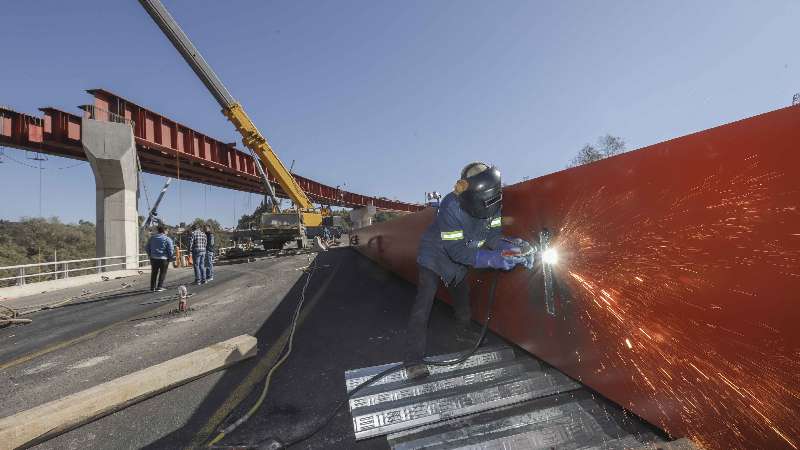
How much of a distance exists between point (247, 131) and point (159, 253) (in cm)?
1165

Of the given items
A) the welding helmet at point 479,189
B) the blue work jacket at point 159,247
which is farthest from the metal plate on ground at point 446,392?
the blue work jacket at point 159,247

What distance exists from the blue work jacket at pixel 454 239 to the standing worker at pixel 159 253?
948 centimetres

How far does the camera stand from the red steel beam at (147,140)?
15.9m

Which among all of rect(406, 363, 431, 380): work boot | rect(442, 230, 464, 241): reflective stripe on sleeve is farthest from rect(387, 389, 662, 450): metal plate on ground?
rect(442, 230, 464, 241): reflective stripe on sleeve

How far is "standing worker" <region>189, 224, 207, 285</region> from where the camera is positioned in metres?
10.9

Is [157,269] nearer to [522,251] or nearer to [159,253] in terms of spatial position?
[159,253]

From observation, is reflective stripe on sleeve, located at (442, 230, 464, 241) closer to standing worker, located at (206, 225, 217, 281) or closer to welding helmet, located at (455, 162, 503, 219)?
welding helmet, located at (455, 162, 503, 219)

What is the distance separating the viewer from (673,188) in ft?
6.35

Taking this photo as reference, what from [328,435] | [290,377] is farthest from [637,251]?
[290,377]

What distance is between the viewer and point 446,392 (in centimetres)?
291

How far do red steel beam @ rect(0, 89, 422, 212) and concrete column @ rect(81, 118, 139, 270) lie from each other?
0.69m

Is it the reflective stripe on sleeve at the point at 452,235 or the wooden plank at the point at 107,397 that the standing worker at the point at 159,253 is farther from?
the reflective stripe on sleeve at the point at 452,235

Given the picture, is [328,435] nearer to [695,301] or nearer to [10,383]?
[695,301]

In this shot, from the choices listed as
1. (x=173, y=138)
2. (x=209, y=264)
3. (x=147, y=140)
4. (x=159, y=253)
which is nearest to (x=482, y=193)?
(x=159, y=253)
